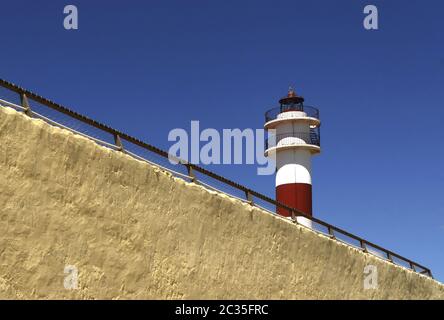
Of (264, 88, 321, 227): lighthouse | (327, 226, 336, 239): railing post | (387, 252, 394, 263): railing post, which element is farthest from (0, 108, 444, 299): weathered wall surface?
(264, 88, 321, 227): lighthouse

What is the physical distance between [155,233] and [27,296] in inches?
102

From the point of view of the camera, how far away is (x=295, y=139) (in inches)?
1058

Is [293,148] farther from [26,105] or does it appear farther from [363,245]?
[26,105]

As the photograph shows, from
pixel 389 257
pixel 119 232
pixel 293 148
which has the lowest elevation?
pixel 119 232

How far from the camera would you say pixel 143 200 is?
1027 cm

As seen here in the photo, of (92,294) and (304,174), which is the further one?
(304,174)

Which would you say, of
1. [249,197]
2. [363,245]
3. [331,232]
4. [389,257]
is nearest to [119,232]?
[249,197]

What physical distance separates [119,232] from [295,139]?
58.8 feet

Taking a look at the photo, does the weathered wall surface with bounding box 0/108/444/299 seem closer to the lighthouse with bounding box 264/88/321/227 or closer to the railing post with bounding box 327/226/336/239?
the railing post with bounding box 327/226/336/239

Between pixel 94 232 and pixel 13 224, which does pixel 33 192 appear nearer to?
pixel 13 224

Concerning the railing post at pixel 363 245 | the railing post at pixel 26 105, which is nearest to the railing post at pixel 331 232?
the railing post at pixel 363 245
